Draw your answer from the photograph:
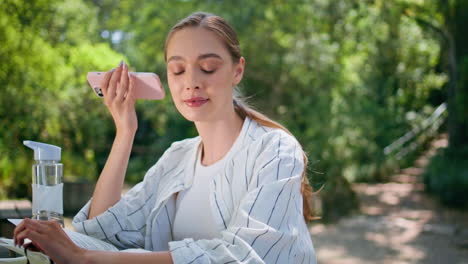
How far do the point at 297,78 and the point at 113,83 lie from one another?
6.00m

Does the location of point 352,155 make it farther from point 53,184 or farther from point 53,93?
point 53,184

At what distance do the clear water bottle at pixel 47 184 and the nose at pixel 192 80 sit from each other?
1.20 ft

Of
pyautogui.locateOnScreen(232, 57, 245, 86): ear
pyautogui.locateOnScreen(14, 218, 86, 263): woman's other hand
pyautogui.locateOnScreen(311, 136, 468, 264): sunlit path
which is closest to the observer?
pyautogui.locateOnScreen(14, 218, 86, 263): woman's other hand

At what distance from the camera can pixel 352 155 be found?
26.8 feet

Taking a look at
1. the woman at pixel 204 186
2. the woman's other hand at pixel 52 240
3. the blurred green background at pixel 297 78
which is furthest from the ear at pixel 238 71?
the blurred green background at pixel 297 78

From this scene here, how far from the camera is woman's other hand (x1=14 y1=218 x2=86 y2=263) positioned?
3.73 ft

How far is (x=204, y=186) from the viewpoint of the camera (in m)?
1.56

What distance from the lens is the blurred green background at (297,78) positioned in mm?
5309

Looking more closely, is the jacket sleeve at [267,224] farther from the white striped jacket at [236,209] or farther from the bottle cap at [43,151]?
the bottle cap at [43,151]

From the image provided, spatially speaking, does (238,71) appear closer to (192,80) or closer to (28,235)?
(192,80)

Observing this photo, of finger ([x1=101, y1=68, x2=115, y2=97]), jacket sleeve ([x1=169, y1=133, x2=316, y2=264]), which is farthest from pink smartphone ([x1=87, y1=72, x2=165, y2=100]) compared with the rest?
jacket sleeve ([x1=169, y1=133, x2=316, y2=264])

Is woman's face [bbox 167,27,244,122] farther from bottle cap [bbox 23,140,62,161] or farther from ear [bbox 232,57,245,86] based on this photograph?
bottle cap [bbox 23,140,62,161]

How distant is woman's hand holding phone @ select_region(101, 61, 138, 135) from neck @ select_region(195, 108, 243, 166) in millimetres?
192

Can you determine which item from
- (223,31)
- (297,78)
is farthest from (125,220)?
(297,78)
